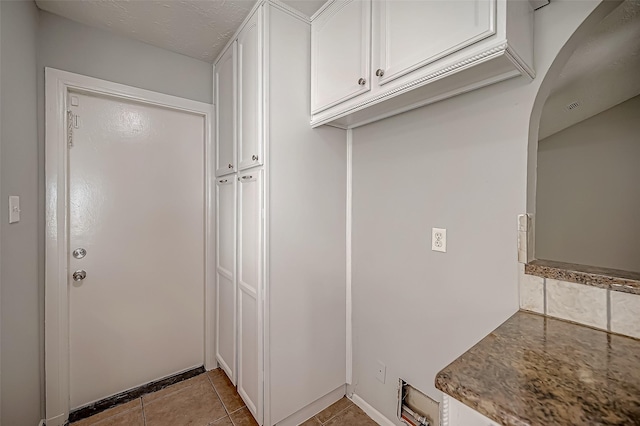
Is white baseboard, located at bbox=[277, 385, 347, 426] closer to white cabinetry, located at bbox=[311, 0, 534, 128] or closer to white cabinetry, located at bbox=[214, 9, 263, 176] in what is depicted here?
white cabinetry, located at bbox=[214, 9, 263, 176]

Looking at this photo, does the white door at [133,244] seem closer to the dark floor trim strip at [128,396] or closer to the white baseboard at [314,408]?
the dark floor trim strip at [128,396]

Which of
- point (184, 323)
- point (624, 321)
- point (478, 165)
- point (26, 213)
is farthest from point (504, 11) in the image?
point (184, 323)

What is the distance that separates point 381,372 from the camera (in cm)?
161

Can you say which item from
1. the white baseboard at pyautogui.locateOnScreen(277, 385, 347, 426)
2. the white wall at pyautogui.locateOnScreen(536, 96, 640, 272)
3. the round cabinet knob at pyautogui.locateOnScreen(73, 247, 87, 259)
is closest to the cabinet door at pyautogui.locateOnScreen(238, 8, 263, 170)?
the round cabinet knob at pyautogui.locateOnScreen(73, 247, 87, 259)

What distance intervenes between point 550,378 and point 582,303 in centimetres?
47

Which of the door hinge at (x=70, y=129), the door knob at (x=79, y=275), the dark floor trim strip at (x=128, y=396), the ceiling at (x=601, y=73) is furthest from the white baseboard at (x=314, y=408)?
the ceiling at (x=601, y=73)

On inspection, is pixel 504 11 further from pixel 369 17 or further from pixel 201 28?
pixel 201 28

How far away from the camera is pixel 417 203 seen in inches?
55.4

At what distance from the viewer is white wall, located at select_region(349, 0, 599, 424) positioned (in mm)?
1069

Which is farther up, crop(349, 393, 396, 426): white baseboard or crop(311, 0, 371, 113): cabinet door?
crop(311, 0, 371, 113): cabinet door

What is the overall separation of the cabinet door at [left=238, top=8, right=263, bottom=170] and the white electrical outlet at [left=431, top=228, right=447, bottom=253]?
1.00 metres

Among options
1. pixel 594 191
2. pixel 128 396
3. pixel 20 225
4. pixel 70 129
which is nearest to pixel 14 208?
pixel 20 225

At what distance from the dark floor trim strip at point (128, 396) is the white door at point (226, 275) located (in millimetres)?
246

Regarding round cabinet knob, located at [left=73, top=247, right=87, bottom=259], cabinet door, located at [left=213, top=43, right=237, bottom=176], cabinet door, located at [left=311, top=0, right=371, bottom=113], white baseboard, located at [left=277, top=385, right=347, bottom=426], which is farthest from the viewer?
cabinet door, located at [left=213, top=43, right=237, bottom=176]
